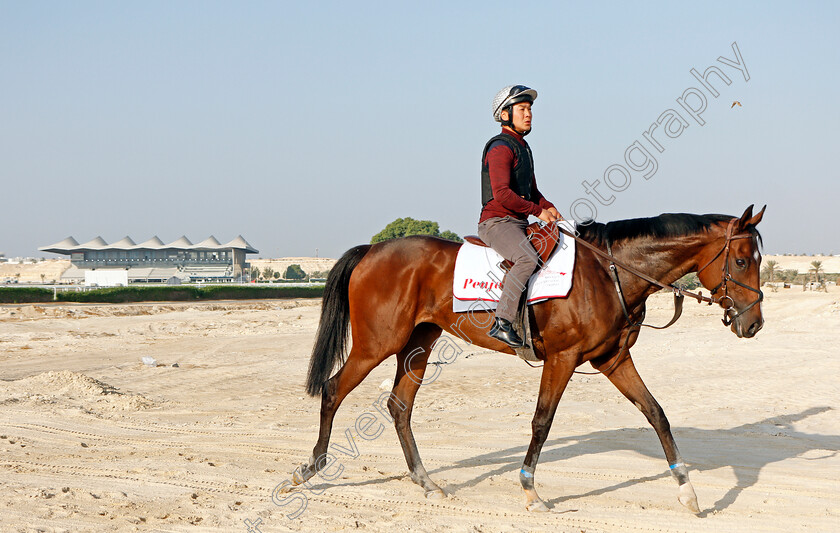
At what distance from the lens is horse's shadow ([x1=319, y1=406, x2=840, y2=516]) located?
6.44 metres

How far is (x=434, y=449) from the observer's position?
25.3 feet

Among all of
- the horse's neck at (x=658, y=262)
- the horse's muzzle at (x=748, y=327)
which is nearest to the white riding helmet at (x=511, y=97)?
the horse's neck at (x=658, y=262)

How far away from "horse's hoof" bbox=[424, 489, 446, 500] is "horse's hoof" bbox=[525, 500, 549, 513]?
29.3 inches

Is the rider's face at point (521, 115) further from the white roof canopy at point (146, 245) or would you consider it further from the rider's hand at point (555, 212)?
the white roof canopy at point (146, 245)

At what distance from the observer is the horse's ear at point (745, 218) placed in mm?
5449

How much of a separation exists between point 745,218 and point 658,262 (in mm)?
749

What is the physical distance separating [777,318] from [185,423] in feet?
70.2

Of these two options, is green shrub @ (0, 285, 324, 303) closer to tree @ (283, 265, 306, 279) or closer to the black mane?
the black mane

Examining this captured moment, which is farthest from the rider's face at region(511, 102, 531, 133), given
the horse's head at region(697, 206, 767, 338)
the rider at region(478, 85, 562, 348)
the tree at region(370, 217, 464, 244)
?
the tree at region(370, 217, 464, 244)

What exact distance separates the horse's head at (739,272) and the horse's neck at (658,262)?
20 cm

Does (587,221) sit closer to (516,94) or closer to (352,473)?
(516,94)

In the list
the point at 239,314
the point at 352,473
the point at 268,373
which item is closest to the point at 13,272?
the point at 239,314

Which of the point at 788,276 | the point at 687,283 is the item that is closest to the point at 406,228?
the point at 788,276

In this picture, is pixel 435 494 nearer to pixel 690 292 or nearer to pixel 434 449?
pixel 434 449
